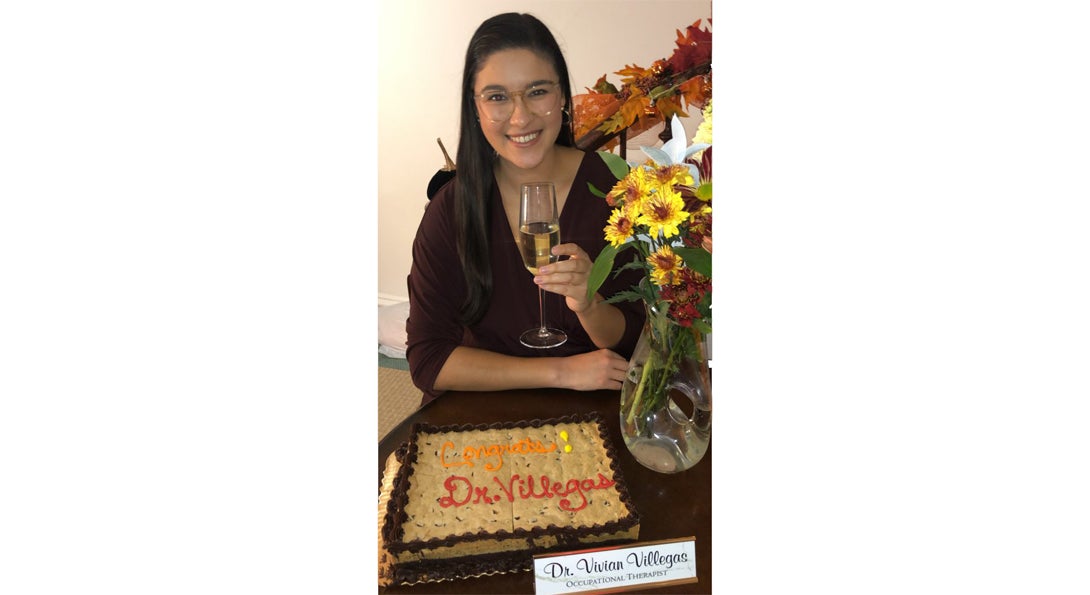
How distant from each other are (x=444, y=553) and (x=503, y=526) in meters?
0.09

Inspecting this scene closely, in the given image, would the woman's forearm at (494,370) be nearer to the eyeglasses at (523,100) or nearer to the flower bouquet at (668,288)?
the flower bouquet at (668,288)

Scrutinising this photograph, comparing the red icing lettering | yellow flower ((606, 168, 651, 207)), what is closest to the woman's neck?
yellow flower ((606, 168, 651, 207))

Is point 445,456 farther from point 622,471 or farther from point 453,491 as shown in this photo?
point 622,471

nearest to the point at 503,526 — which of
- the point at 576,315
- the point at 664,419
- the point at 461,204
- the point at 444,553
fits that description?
the point at 444,553

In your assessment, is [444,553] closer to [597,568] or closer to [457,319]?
[597,568]

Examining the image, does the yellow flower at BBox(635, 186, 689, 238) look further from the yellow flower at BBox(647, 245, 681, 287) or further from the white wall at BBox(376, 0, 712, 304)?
the white wall at BBox(376, 0, 712, 304)

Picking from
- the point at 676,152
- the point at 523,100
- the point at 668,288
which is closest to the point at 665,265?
the point at 668,288

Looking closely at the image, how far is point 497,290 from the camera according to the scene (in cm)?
125

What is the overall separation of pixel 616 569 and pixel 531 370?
0.41m

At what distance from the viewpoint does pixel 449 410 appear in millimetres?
1263

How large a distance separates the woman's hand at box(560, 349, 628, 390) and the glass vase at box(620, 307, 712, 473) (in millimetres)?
168

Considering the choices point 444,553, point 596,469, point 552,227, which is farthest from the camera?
point 552,227

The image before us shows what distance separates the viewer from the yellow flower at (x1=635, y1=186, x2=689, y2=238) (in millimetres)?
989

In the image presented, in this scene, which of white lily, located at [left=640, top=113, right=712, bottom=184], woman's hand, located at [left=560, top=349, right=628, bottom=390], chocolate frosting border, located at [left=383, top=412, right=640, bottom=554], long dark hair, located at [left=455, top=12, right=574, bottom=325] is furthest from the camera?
woman's hand, located at [left=560, top=349, right=628, bottom=390]
